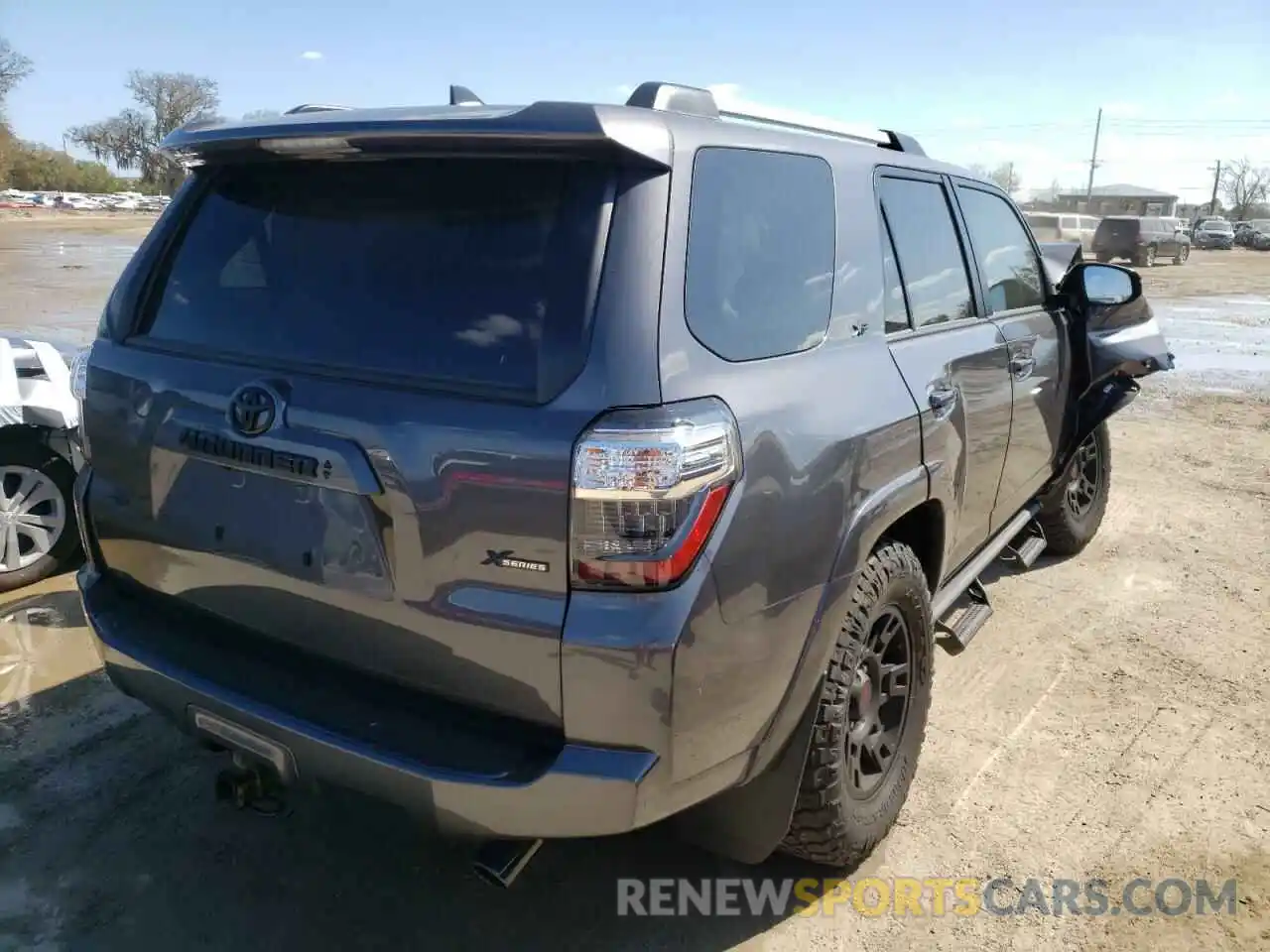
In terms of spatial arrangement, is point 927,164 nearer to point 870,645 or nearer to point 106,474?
point 870,645

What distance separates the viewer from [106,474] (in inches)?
98.0

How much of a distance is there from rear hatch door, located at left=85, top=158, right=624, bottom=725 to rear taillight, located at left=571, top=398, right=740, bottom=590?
0.04m

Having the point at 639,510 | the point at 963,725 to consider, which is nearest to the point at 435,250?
the point at 639,510

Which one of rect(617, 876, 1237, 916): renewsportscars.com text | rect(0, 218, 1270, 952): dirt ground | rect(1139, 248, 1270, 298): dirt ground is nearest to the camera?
rect(0, 218, 1270, 952): dirt ground

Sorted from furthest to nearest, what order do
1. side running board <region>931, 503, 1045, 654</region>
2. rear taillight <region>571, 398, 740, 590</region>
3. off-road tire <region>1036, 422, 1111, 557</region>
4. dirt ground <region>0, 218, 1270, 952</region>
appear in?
off-road tire <region>1036, 422, 1111, 557</region>
side running board <region>931, 503, 1045, 654</region>
dirt ground <region>0, 218, 1270, 952</region>
rear taillight <region>571, 398, 740, 590</region>

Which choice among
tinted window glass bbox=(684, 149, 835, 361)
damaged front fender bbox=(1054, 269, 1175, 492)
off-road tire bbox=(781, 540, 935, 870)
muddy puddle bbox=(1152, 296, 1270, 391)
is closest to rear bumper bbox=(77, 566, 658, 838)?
off-road tire bbox=(781, 540, 935, 870)

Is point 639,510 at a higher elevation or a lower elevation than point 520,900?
higher

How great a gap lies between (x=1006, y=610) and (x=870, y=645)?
7.42ft

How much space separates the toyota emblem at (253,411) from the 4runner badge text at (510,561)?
58 cm

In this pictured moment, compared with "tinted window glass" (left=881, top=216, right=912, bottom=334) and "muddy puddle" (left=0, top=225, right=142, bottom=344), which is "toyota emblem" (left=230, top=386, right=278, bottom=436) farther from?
"muddy puddle" (left=0, top=225, right=142, bottom=344)

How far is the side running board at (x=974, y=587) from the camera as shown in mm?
3369

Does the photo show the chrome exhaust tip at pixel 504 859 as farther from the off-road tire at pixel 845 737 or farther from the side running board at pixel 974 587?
the side running board at pixel 974 587

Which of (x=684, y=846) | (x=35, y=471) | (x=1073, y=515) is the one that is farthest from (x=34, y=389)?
(x=1073, y=515)

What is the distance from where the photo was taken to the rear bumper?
6.12ft
